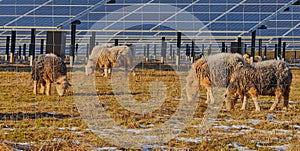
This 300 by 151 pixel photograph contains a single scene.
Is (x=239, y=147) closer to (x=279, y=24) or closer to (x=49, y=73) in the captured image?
(x=49, y=73)

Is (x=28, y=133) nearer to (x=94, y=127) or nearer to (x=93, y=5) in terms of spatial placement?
(x=94, y=127)

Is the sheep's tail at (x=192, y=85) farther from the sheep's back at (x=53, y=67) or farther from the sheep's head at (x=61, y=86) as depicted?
the sheep's back at (x=53, y=67)

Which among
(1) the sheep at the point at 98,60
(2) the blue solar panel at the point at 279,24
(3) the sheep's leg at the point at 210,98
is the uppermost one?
(2) the blue solar panel at the point at 279,24

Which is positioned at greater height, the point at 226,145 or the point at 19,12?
the point at 19,12

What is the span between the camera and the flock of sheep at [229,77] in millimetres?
10117

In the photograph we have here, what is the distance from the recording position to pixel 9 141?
21.5 ft

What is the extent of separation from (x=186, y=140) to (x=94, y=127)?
1.69 m

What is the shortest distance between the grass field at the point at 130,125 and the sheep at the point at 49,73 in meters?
0.36

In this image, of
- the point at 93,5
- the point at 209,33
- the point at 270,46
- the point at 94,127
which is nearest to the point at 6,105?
the point at 94,127

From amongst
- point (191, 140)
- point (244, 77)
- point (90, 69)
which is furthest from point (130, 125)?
point (90, 69)

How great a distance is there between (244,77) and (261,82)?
396 millimetres

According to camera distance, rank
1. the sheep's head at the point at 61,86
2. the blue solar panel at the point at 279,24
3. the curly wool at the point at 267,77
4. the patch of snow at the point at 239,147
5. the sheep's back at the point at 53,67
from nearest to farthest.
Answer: the patch of snow at the point at 239,147
the curly wool at the point at 267,77
the sheep's head at the point at 61,86
the sheep's back at the point at 53,67
the blue solar panel at the point at 279,24

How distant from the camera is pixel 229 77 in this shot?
36.2 feet

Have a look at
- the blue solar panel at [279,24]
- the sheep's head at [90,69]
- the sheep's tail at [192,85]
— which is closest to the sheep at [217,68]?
the sheep's tail at [192,85]
